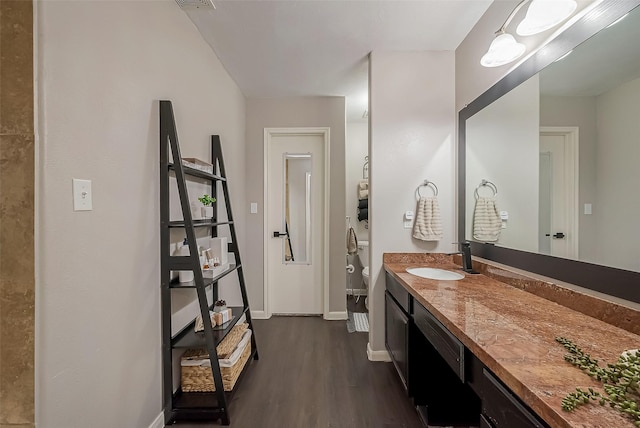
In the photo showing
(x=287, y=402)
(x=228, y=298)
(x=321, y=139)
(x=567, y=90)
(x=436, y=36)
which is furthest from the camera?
(x=321, y=139)

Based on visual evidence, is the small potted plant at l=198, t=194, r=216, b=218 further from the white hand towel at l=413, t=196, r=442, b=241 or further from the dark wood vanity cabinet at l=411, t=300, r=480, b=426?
the white hand towel at l=413, t=196, r=442, b=241

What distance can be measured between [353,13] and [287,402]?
2.63 meters

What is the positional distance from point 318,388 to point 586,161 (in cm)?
201

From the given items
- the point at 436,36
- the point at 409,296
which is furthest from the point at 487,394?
the point at 436,36

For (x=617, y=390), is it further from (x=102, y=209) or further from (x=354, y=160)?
(x=354, y=160)

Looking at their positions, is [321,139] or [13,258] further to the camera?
[321,139]

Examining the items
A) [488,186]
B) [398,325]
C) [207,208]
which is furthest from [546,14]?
[207,208]

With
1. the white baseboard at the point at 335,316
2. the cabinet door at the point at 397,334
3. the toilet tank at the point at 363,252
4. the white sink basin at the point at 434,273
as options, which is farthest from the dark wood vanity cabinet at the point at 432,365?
the toilet tank at the point at 363,252

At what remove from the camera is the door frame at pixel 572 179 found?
1.18 meters

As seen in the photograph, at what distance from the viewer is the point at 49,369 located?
0.93 m

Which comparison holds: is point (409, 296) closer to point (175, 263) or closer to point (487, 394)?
point (487, 394)

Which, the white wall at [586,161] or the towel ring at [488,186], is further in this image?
the towel ring at [488,186]

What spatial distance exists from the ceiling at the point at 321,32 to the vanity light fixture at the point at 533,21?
57cm

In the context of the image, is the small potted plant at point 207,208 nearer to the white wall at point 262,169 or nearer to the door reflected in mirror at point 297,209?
the white wall at point 262,169
